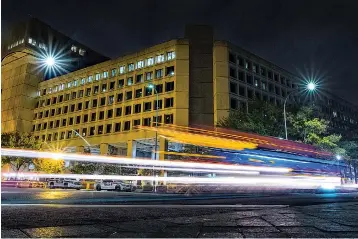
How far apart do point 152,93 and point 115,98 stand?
33.1ft

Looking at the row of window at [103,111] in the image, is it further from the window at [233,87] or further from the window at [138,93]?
the window at [233,87]

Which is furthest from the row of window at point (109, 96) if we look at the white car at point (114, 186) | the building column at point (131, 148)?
the white car at point (114, 186)

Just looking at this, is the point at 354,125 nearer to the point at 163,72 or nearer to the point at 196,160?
the point at 163,72

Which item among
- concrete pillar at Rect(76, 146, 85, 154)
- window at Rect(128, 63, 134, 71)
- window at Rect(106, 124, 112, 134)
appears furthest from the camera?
concrete pillar at Rect(76, 146, 85, 154)

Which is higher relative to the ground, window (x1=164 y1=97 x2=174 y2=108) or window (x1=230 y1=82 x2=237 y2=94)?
window (x1=230 y1=82 x2=237 y2=94)

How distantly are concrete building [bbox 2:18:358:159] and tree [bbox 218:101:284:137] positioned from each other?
20170mm

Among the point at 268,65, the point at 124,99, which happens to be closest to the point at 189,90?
the point at 124,99

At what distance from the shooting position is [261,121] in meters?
36.1

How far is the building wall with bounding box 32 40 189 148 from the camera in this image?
203 feet

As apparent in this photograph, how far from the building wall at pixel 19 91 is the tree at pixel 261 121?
63017 millimetres

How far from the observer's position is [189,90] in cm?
6275

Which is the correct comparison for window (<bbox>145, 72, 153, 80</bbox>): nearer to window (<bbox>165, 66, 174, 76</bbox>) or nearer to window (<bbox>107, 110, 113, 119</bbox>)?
window (<bbox>165, 66, 174, 76</bbox>)

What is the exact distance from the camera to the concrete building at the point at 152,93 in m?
61.6

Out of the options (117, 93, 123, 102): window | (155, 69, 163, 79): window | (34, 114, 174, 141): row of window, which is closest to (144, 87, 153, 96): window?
(155, 69, 163, 79): window
